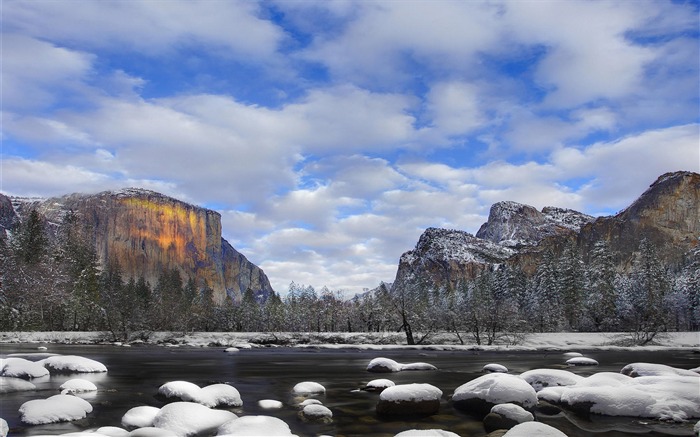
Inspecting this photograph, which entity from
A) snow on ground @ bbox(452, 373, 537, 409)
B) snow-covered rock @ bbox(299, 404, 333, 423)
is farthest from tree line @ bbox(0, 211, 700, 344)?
snow-covered rock @ bbox(299, 404, 333, 423)

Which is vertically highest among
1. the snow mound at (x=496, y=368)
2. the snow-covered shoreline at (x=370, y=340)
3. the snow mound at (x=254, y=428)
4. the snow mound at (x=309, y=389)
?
the snow mound at (x=254, y=428)

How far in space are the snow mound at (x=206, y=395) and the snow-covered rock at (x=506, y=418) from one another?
880 cm

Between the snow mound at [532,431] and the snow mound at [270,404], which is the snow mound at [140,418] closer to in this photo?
the snow mound at [270,404]

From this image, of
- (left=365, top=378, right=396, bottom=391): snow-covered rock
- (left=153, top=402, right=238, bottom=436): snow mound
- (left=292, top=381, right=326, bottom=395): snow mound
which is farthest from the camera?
(left=365, top=378, right=396, bottom=391): snow-covered rock

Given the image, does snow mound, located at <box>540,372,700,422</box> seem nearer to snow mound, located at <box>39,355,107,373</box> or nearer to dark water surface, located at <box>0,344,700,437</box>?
dark water surface, located at <box>0,344,700,437</box>

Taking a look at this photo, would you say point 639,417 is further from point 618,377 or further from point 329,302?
point 329,302

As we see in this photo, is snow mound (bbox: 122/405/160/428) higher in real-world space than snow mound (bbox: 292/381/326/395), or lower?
higher

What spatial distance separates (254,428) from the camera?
11.9m

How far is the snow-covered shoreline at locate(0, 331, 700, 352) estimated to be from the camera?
6172 centimetres

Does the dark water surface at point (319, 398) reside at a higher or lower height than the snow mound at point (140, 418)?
lower

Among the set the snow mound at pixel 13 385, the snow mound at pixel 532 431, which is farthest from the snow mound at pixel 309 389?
the snow mound at pixel 532 431

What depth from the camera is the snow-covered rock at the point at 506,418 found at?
46.7ft

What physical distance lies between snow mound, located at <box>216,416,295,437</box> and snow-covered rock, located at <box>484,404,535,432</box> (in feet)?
20.4

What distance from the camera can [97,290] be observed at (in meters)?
96.8
